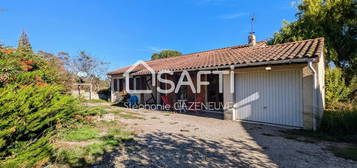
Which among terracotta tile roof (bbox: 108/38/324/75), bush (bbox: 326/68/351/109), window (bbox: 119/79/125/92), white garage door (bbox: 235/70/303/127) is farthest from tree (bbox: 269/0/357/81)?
window (bbox: 119/79/125/92)

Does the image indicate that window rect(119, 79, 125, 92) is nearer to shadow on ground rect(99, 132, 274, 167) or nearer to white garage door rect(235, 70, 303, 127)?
white garage door rect(235, 70, 303, 127)

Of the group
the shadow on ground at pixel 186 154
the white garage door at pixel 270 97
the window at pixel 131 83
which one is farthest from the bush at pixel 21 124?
the window at pixel 131 83

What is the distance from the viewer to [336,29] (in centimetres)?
1138

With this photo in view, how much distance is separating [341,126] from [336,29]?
31.3 feet

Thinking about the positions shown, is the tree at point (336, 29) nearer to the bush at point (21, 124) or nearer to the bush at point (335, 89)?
the bush at point (335, 89)

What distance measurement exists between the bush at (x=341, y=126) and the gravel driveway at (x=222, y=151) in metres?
1.10

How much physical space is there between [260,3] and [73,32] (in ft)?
57.8

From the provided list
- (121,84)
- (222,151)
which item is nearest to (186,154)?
(222,151)

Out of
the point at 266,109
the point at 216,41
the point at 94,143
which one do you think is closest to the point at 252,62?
the point at 266,109

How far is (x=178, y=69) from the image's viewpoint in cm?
1001

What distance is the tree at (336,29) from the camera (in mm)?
11266

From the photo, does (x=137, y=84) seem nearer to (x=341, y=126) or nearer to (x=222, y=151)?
(x=222, y=151)

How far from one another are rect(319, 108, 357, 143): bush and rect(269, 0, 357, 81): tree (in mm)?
7721

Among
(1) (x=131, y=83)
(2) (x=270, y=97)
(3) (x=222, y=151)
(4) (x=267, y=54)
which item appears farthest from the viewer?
(1) (x=131, y=83)
